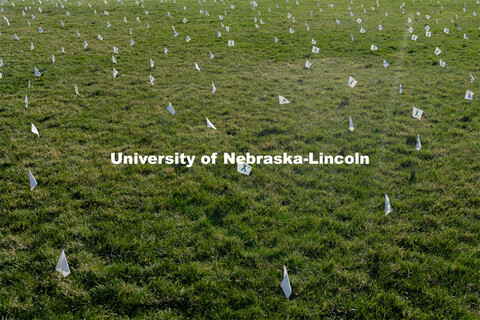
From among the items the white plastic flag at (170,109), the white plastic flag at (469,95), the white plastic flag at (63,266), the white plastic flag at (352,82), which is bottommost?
the white plastic flag at (63,266)

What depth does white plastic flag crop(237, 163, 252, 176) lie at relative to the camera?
5.18 metres

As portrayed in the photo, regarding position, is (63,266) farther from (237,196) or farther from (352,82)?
(352,82)

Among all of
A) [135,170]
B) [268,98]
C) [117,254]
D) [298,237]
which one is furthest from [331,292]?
[268,98]

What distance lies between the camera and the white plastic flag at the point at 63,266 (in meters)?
3.32

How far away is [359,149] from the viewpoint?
6000 millimetres

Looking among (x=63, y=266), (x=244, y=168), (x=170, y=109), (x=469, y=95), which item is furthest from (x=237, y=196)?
(x=469, y=95)

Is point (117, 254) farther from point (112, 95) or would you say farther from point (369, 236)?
point (112, 95)

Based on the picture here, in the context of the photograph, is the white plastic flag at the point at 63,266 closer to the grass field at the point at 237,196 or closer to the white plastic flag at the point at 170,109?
the grass field at the point at 237,196

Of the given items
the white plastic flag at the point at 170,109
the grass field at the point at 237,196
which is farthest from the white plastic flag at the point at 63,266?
the white plastic flag at the point at 170,109

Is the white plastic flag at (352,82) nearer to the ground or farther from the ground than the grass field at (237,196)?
farther from the ground

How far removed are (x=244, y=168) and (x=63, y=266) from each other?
10.3 feet

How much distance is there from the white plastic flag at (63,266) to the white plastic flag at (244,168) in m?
2.96

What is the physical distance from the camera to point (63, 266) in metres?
3.33

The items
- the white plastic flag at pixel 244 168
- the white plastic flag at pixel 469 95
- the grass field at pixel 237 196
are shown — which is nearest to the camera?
the grass field at pixel 237 196
